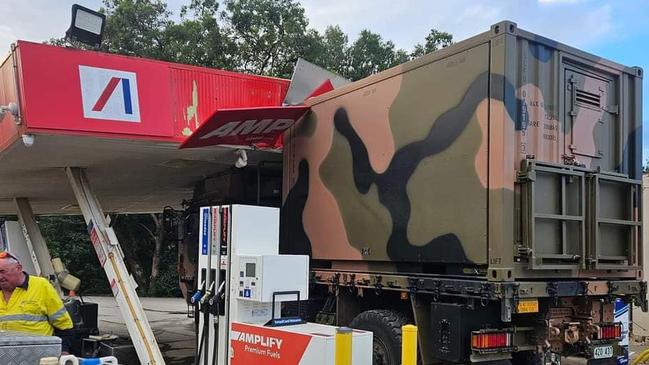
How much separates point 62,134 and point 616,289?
5.86m

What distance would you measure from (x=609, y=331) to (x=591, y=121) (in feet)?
6.57

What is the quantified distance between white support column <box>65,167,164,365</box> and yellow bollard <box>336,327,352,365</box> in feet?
12.1

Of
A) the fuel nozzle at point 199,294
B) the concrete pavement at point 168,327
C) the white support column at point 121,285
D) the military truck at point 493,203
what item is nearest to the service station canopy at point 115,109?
the white support column at point 121,285

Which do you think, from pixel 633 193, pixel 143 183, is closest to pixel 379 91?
pixel 633 193

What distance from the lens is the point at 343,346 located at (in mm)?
4516

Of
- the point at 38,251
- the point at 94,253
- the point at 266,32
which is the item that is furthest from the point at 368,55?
the point at 38,251

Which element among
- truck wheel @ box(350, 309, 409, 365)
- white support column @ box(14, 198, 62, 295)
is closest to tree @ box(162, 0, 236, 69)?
white support column @ box(14, 198, 62, 295)

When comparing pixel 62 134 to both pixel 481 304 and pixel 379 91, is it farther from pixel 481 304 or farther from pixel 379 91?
pixel 481 304

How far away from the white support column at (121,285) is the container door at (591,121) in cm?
512

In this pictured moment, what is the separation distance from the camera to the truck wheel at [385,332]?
6117 mm

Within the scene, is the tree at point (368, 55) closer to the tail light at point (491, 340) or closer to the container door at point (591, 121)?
the container door at point (591, 121)

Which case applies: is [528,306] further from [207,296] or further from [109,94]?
[109,94]

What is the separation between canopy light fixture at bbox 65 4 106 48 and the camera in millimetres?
7273

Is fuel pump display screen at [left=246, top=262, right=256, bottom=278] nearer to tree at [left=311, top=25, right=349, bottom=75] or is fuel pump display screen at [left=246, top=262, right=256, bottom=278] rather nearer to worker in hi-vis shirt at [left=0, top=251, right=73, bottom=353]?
worker in hi-vis shirt at [left=0, top=251, right=73, bottom=353]
